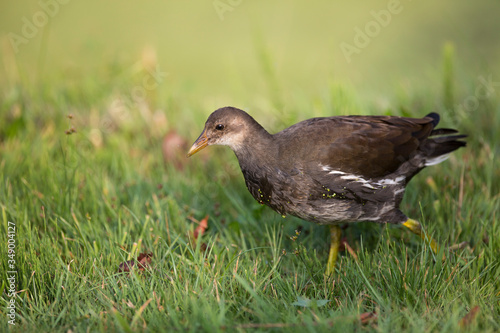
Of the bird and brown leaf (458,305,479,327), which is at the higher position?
the bird

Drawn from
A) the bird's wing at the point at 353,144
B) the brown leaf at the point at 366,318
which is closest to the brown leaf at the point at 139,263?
the bird's wing at the point at 353,144

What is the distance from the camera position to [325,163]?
3.71 metres

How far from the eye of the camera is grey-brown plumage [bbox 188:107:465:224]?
12.1 ft

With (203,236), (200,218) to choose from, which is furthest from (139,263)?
(200,218)

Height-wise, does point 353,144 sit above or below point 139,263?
above

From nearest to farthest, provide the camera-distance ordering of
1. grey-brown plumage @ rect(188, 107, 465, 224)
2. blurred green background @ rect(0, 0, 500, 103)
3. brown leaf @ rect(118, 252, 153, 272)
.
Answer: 1. brown leaf @ rect(118, 252, 153, 272)
2. grey-brown plumage @ rect(188, 107, 465, 224)
3. blurred green background @ rect(0, 0, 500, 103)

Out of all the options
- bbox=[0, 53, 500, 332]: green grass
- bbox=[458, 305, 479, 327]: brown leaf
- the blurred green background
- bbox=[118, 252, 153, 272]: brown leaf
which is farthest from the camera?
the blurred green background

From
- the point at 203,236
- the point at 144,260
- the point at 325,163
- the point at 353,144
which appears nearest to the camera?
the point at 144,260

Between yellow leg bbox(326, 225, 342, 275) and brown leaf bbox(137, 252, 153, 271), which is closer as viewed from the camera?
brown leaf bbox(137, 252, 153, 271)

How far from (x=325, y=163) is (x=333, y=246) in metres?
0.69

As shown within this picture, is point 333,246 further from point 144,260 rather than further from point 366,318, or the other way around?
point 144,260

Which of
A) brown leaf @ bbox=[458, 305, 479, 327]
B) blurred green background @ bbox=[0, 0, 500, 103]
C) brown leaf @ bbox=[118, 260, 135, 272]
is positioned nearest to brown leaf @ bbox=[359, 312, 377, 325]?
brown leaf @ bbox=[458, 305, 479, 327]

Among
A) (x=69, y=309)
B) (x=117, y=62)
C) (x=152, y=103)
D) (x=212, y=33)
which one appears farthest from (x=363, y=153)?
(x=212, y=33)

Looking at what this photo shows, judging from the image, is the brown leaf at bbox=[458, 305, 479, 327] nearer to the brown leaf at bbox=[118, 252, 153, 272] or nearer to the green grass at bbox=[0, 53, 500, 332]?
the green grass at bbox=[0, 53, 500, 332]
